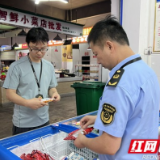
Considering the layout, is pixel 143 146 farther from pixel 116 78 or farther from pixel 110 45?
pixel 110 45

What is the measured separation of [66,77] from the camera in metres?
8.38

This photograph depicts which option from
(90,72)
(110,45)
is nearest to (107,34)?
(110,45)

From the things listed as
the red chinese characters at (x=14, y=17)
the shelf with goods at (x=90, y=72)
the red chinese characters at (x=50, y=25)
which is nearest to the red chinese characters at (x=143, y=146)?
the shelf with goods at (x=90, y=72)

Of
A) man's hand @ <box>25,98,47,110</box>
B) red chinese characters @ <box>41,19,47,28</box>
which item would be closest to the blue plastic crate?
man's hand @ <box>25,98,47,110</box>

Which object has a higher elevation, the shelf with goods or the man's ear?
the man's ear

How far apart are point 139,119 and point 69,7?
9.21 meters

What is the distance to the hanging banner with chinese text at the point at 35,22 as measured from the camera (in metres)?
5.52

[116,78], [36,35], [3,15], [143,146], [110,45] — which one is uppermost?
[3,15]

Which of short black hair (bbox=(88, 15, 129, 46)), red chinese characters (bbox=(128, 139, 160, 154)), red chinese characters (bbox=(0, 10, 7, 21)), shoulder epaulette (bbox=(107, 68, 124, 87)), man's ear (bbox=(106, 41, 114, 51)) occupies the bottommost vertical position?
red chinese characters (bbox=(128, 139, 160, 154))

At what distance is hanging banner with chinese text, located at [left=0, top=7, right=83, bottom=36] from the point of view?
18.1 ft

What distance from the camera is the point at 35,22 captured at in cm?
635

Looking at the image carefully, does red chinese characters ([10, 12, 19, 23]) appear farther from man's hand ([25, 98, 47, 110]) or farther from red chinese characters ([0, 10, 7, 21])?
man's hand ([25, 98, 47, 110])

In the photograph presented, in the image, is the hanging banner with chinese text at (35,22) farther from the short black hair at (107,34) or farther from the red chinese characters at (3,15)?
the short black hair at (107,34)

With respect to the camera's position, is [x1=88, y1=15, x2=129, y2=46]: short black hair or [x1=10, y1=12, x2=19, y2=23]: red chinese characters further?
[x1=10, y1=12, x2=19, y2=23]: red chinese characters
